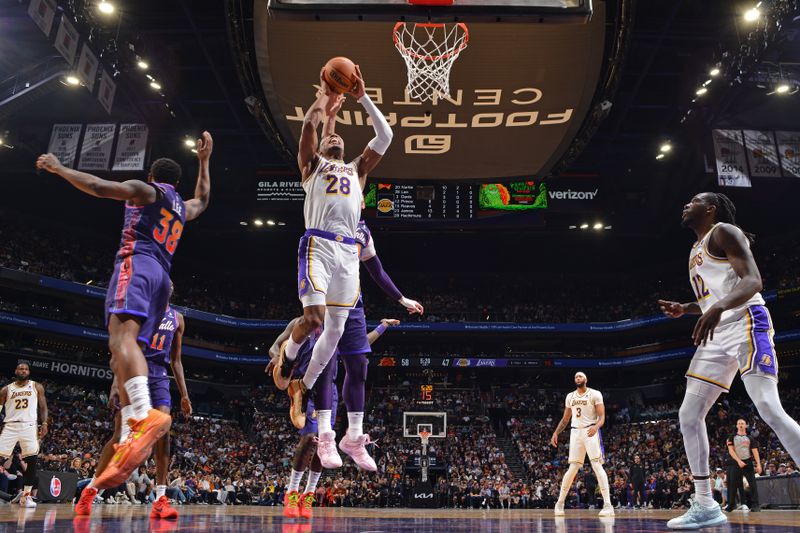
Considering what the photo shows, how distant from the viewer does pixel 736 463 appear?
43.4 ft

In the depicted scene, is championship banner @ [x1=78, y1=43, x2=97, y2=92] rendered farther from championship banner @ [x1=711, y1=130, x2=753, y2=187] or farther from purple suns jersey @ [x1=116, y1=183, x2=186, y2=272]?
championship banner @ [x1=711, y1=130, x2=753, y2=187]

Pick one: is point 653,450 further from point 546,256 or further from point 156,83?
point 156,83

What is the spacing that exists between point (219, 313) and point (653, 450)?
942 inches

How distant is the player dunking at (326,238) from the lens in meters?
4.99

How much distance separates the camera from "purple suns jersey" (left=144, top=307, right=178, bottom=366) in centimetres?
662

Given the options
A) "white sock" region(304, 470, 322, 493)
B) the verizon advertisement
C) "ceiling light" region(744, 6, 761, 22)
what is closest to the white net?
the verizon advertisement

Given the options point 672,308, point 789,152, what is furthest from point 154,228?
point 789,152

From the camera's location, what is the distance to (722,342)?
4.72 m

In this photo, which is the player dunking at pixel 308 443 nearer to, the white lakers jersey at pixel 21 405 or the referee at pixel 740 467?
the white lakers jersey at pixel 21 405

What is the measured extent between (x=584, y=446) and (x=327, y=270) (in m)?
7.10

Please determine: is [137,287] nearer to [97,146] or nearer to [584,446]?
[584,446]

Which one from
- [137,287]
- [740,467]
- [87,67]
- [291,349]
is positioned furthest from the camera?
[87,67]

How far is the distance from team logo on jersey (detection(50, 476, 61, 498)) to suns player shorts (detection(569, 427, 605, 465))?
36.3 ft

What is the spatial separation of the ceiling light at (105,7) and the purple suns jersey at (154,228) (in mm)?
14045
